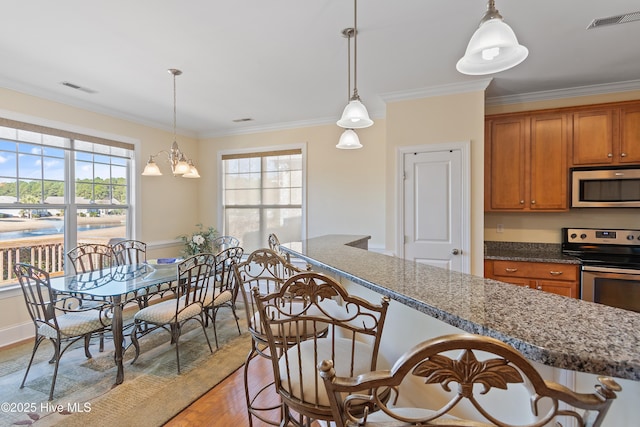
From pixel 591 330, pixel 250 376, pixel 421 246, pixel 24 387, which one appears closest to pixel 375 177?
pixel 421 246

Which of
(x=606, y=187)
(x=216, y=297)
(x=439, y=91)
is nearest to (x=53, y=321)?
(x=216, y=297)

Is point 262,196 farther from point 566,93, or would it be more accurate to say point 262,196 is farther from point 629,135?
point 629,135

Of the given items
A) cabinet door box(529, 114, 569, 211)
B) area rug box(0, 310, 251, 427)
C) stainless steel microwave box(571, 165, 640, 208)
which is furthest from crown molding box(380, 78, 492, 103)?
area rug box(0, 310, 251, 427)

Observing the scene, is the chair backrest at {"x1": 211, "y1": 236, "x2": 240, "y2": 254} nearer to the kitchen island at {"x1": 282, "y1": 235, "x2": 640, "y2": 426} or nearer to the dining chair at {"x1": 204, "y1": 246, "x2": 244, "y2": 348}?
the dining chair at {"x1": 204, "y1": 246, "x2": 244, "y2": 348}

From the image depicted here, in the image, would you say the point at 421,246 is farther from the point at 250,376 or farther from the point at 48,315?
the point at 48,315

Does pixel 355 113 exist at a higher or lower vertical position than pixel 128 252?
higher

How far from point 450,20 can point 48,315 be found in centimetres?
375

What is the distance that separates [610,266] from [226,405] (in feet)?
11.7

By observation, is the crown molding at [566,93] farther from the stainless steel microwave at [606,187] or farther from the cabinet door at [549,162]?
the stainless steel microwave at [606,187]

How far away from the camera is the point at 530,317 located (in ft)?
2.81

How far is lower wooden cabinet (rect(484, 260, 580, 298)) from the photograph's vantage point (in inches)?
119

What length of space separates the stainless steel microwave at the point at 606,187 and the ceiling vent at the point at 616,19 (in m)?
1.51

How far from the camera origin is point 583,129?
3.23m

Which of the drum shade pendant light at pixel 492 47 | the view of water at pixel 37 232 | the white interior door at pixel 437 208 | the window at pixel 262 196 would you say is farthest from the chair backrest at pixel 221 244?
the drum shade pendant light at pixel 492 47
